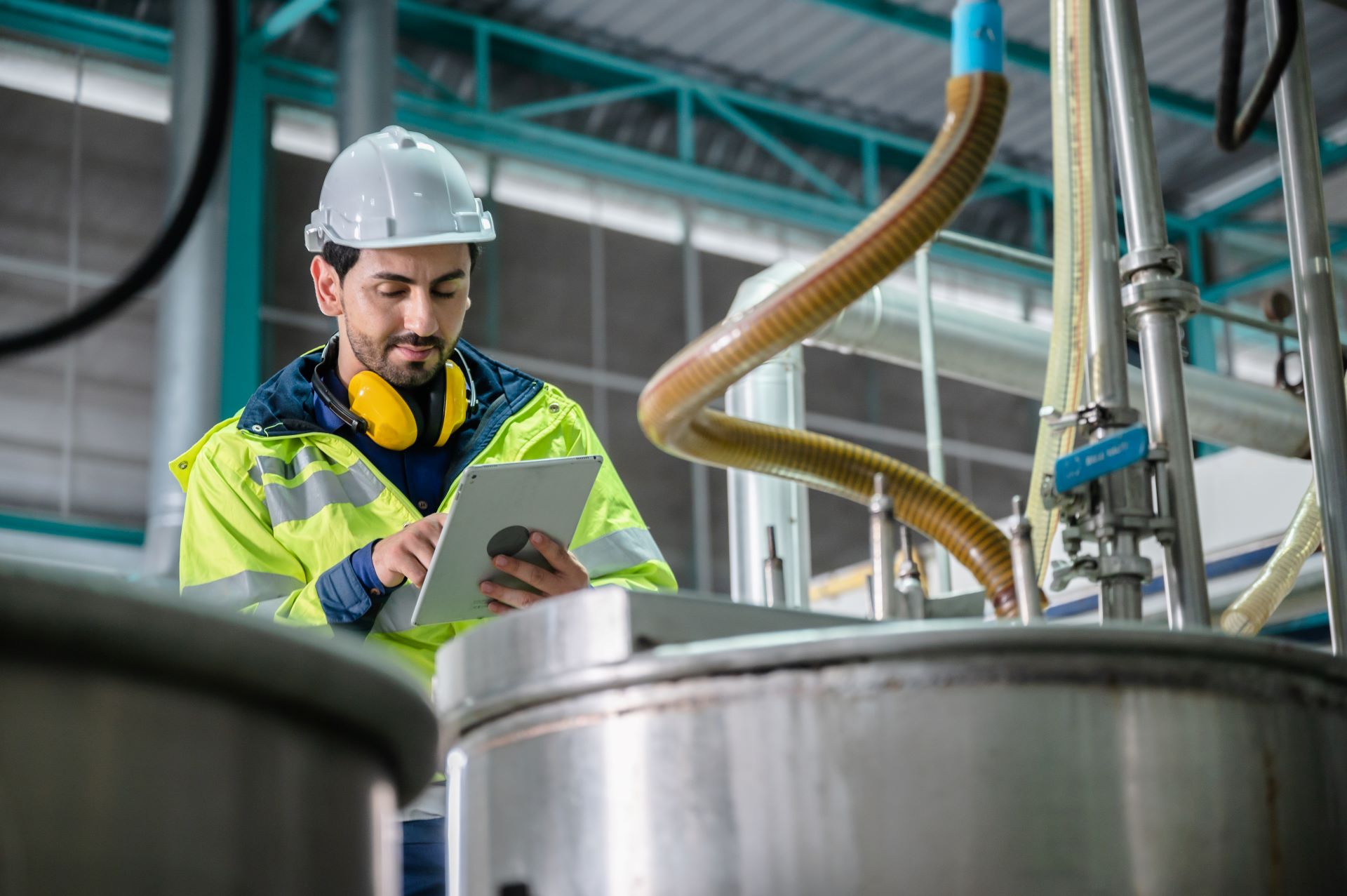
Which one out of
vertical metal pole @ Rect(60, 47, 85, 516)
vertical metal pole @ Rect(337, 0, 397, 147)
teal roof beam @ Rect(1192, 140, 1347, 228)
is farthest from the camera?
teal roof beam @ Rect(1192, 140, 1347, 228)

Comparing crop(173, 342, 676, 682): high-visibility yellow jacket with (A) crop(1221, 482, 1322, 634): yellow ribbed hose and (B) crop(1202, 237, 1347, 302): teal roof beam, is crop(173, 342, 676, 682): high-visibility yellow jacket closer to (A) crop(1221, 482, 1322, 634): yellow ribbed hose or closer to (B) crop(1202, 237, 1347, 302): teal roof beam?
(A) crop(1221, 482, 1322, 634): yellow ribbed hose

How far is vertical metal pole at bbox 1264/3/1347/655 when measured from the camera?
55.9 inches

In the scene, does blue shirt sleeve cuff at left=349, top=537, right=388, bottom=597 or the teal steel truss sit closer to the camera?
blue shirt sleeve cuff at left=349, top=537, right=388, bottom=597

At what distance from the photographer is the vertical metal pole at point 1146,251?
131 cm

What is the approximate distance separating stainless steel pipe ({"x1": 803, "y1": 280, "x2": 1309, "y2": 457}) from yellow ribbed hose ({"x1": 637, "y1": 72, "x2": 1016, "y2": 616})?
1.91 metres

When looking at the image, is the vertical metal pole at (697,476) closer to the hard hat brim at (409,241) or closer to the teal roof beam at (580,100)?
the teal roof beam at (580,100)

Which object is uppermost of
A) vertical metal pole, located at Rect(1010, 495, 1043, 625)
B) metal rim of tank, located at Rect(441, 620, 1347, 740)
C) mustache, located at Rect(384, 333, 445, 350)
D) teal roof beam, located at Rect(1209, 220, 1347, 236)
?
teal roof beam, located at Rect(1209, 220, 1347, 236)

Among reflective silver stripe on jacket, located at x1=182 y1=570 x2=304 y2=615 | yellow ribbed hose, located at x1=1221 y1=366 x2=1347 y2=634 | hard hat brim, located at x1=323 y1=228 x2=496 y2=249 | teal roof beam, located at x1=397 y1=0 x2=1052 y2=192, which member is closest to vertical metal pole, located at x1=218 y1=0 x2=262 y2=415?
teal roof beam, located at x1=397 y1=0 x2=1052 y2=192

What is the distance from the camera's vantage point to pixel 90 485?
20.6ft

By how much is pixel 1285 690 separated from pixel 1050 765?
0.16m

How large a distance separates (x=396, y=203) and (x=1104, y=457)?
3.92ft

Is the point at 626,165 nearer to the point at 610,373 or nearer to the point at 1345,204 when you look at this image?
the point at 610,373

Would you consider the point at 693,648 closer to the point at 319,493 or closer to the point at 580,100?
the point at 319,493

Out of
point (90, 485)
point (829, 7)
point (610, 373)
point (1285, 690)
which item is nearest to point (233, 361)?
point (90, 485)
